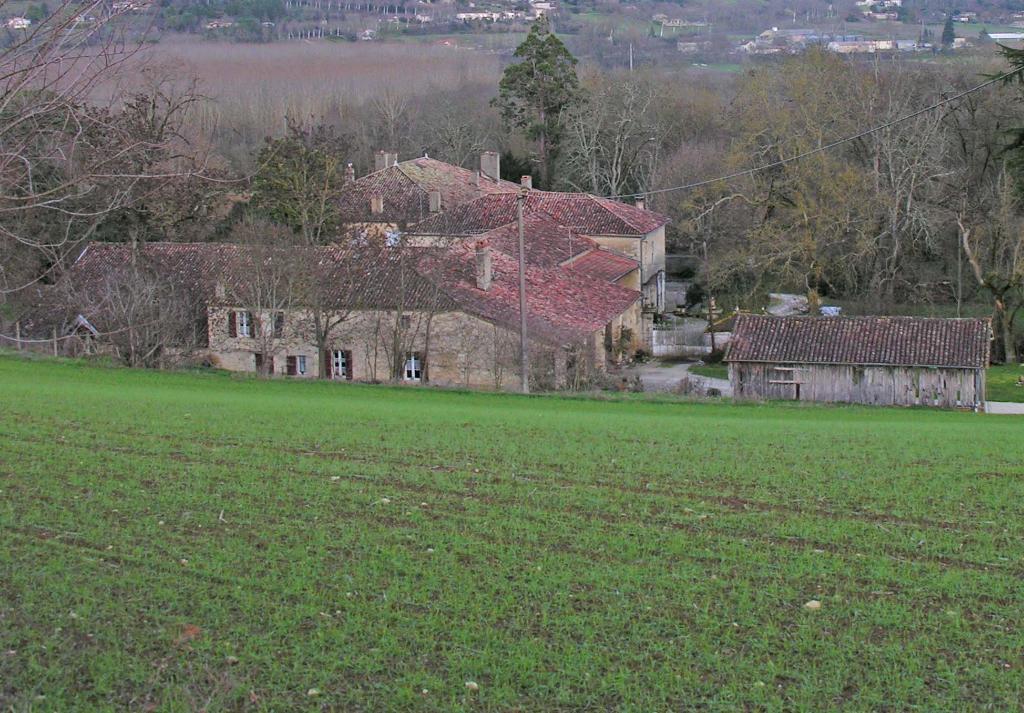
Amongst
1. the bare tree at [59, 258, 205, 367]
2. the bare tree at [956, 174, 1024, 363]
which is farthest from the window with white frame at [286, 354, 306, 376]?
the bare tree at [956, 174, 1024, 363]

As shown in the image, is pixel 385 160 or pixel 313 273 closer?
pixel 313 273

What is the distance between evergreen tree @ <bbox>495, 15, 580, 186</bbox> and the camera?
7581 cm

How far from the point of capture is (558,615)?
372 inches

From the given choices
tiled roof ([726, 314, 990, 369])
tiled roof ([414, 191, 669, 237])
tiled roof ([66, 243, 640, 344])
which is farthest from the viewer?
tiled roof ([414, 191, 669, 237])

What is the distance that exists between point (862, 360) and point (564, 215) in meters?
24.4

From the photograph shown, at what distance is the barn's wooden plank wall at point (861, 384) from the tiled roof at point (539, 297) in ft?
17.7

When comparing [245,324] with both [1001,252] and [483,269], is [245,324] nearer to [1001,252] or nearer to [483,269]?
[483,269]

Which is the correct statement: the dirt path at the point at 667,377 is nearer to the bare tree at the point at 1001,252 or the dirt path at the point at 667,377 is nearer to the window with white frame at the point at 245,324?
the bare tree at the point at 1001,252

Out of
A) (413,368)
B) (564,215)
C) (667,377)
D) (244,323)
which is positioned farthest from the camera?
(564,215)

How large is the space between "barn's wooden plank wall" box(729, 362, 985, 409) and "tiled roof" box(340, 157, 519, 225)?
69.8ft

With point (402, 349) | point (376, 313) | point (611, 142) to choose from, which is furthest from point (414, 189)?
point (402, 349)

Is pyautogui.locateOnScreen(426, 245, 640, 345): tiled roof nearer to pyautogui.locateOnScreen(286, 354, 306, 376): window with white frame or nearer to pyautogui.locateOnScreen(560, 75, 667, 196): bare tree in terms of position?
pyautogui.locateOnScreen(286, 354, 306, 376): window with white frame

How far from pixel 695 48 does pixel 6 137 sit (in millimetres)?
137565

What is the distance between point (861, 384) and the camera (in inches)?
1523
